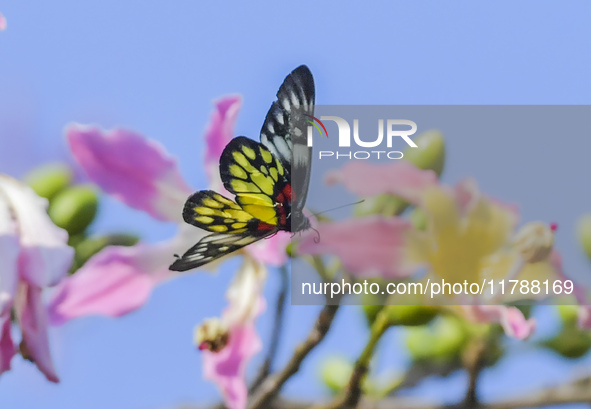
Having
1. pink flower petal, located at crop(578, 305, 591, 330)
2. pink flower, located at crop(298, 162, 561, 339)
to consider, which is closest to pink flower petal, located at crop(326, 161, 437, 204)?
pink flower, located at crop(298, 162, 561, 339)

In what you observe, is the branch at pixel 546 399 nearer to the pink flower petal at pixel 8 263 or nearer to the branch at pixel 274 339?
the branch at pixel 274 339

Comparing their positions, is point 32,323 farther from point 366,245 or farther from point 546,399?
point 546,399

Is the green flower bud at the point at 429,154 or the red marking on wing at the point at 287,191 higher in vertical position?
the green flower bud at the point at 429,154

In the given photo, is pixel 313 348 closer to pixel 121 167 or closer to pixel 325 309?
pixel 325 309

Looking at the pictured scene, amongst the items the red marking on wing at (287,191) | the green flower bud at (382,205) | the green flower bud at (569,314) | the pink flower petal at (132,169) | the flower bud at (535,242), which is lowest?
the green flower bud at (569,314)

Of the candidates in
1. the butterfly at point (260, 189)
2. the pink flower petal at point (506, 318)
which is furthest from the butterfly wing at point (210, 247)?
the pink flower petal at point (506, 318)

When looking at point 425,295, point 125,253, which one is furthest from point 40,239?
point 425,295

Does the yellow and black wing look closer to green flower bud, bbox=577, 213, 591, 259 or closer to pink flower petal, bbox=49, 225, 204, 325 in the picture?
pink flower petal, bbox=49, 225, 204, 325
